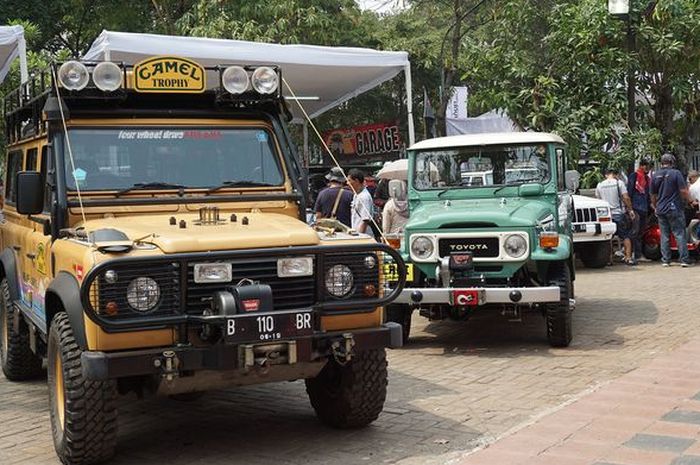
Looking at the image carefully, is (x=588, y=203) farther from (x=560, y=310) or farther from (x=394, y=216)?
(x=560, y=310)

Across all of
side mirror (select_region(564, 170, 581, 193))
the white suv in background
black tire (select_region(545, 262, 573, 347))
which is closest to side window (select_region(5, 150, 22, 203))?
black tire (select_region(545, 262, 573, 347))

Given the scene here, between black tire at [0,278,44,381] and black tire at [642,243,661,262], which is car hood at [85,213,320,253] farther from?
black tire at [642,243,661,262]

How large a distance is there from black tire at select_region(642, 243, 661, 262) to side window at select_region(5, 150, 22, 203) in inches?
467

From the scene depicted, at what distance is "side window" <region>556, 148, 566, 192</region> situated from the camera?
9547mm

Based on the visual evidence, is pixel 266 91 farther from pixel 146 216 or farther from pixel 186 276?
pixel 186 276

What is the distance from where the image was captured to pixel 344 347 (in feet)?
17.4

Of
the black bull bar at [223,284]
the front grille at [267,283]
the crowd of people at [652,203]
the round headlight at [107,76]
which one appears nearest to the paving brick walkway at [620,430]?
the black bull bar at [223,284]

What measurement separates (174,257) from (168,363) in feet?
1.84

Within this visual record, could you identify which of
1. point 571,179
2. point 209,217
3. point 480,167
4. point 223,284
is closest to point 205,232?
point 223,284

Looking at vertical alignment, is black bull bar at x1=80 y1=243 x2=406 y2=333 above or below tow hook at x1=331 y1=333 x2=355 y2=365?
above

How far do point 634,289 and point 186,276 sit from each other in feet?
29.5

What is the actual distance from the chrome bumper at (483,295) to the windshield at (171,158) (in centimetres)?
223

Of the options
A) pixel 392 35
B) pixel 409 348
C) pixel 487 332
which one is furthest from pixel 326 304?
pixel 392 35

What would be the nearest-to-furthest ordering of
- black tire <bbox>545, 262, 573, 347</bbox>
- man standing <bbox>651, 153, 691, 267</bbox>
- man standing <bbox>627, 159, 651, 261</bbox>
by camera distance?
1. black tire <bbox>545, 262, 573, 347</bbox>
2. man standing <bbox>651, 153, 691, 267</bbox>
3. man standing <bbox>627, 159, 651, 261</bbox>
